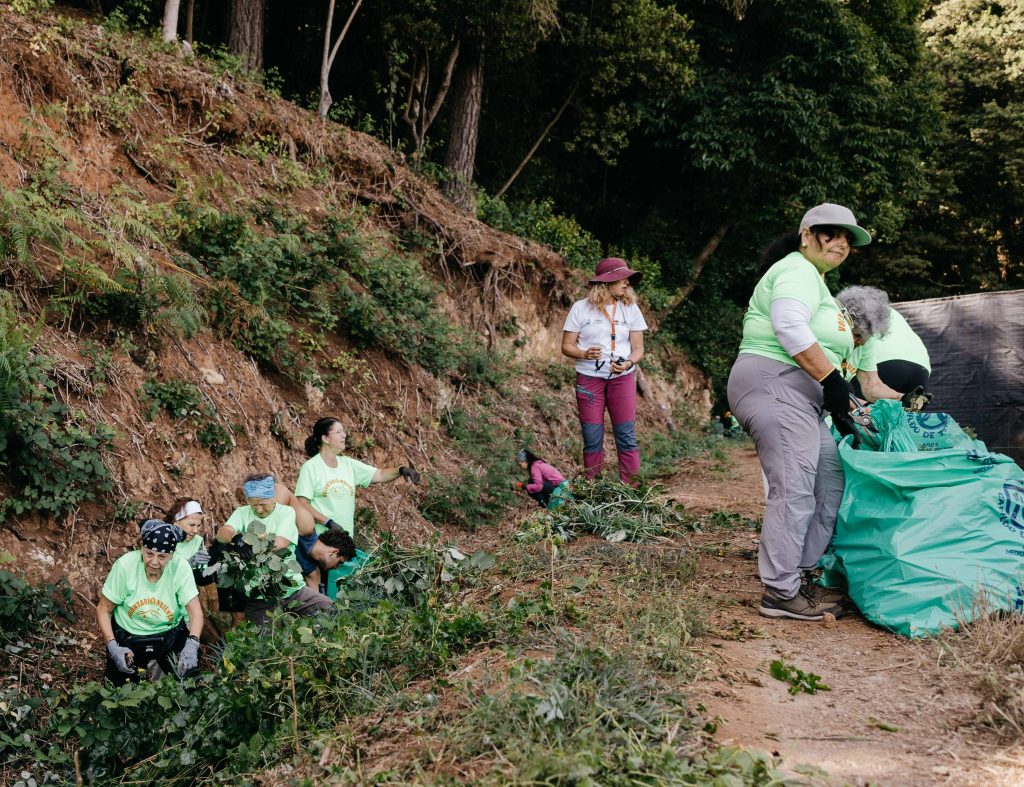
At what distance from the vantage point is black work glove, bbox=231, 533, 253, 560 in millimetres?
5035

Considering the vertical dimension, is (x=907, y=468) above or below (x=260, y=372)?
above

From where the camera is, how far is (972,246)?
1040 inches

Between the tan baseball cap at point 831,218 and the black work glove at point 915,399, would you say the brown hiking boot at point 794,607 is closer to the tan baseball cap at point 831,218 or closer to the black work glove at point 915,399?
the black work glove at point 915,399

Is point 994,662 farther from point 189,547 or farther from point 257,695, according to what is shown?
point 189,547

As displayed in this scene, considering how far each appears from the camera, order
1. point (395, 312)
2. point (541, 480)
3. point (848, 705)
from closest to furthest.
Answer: point (848, 705) < point (541, 480) < point (395, 312)

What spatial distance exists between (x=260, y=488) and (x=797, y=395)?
3404 mm

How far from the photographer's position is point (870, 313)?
530 centimetres

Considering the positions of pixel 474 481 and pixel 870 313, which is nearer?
pixel 870 313

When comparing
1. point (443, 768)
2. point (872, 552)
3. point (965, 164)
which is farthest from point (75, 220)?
point (965, 164)

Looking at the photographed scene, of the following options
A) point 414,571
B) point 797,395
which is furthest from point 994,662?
point 414,571

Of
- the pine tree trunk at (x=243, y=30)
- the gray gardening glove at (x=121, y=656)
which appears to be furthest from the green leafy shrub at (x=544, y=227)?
the gray gardening glove at (x=121, y=656)

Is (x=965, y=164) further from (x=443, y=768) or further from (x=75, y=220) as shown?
(x=443, y=768)

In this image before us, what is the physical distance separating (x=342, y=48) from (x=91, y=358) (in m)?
9.91

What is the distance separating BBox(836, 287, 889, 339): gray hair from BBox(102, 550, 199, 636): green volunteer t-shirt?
455 centimetres
